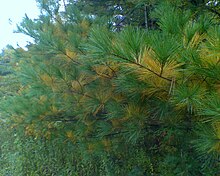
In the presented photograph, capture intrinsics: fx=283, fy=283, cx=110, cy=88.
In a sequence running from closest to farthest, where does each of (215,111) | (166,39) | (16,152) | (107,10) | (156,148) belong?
1. (215,111)
2. (166,39)
3. (156,148)
4. (107,10)
5. (16,152)

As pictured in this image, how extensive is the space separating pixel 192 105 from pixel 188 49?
27cm

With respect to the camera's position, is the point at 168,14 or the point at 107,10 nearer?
the point at 168,14

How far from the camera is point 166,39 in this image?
136 cm

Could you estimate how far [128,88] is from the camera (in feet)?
5.45

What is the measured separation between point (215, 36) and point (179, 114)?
2.08 feet

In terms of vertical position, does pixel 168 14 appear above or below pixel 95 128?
above

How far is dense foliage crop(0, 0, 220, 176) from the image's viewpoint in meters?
1.33

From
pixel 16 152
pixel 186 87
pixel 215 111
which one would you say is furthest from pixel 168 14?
pixel 16 152

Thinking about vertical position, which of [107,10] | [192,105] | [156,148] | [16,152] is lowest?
[16,152]

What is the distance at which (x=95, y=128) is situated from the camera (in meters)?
2.39

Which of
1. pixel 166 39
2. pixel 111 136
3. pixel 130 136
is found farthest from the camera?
pixel 111 136

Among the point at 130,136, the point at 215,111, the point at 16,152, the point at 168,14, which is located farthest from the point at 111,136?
the point at 16,152

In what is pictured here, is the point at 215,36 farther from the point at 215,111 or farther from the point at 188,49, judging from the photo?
the point at 215,111

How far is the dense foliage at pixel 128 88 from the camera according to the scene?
4.36 feet
